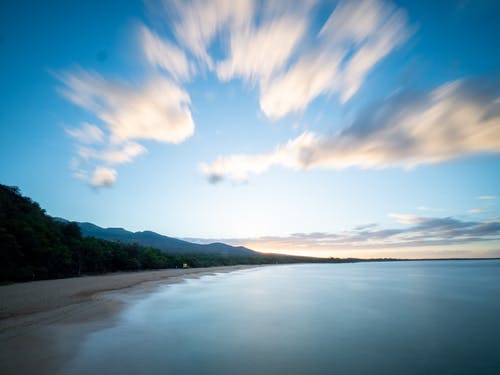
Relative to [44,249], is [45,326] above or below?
below

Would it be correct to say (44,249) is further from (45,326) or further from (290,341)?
(290,341)

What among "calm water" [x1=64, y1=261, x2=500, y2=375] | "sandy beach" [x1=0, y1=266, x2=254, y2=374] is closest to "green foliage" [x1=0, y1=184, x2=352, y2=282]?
"sandy beach" [x1=0, y1=266, x2=254, y2=374]

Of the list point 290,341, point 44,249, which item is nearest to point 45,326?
point 290,341

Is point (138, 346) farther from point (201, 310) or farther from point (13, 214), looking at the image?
point (13, 214)

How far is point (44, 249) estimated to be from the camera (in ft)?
105

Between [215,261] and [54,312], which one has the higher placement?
[215,261]

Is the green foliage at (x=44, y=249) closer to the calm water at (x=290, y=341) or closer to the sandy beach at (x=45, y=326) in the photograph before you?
the sandy beach at (x=45, y=326)

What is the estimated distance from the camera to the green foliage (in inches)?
1110

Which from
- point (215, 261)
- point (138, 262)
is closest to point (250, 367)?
point (138, 262)

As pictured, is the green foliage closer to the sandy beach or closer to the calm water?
the sandy beach

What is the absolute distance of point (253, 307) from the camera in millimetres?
21078

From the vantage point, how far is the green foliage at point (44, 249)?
28188 millimetres

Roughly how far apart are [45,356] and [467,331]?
19.7 metres

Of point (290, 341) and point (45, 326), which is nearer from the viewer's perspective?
point (45, 326)
